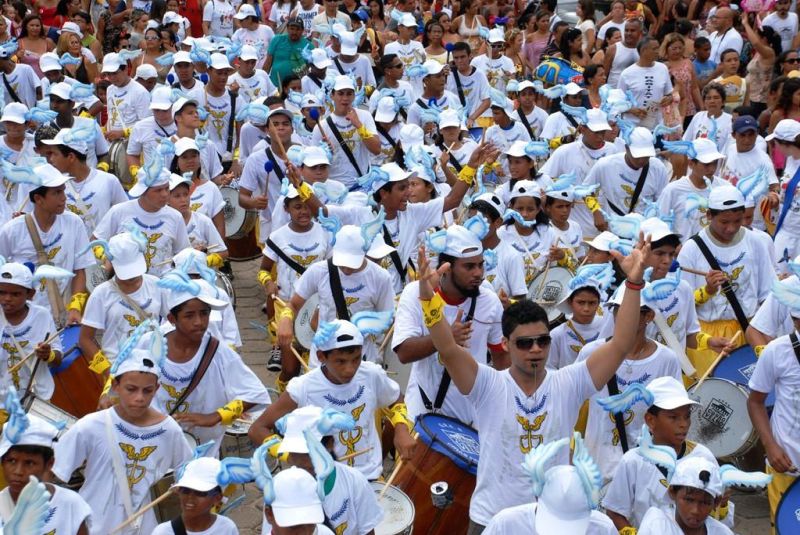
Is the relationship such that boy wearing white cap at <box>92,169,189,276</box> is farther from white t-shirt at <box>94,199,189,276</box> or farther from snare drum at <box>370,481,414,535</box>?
snare drum at <box>370,481,414,535</box>

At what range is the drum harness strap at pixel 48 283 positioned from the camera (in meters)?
9.90

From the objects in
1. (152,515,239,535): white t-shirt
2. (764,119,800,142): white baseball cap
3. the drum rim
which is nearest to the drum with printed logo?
the drum rim

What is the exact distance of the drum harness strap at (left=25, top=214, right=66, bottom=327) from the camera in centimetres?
990

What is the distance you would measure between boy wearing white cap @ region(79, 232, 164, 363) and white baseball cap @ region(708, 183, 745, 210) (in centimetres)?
407

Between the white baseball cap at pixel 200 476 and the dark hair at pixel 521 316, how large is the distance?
1.57 metres

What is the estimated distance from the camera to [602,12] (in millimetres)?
22688

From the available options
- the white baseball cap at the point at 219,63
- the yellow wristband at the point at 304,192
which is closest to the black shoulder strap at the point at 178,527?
the yellow wristband at the point at 304,192

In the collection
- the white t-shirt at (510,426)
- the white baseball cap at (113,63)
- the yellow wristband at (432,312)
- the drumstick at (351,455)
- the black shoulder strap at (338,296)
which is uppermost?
the yellow wristband at (432,312)

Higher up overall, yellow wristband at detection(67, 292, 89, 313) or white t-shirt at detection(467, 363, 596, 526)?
white t-shirt at detection(467, 363, 596, 526)

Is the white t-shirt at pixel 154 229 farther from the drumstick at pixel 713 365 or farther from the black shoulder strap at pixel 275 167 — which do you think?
the drumstick at pixel 713 365

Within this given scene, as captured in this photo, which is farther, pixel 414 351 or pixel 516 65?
pixel 516 65

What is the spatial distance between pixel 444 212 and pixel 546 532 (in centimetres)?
588

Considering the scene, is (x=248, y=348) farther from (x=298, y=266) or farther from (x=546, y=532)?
(x=546, y=532)

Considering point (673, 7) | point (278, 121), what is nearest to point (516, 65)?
point (673, 7)
